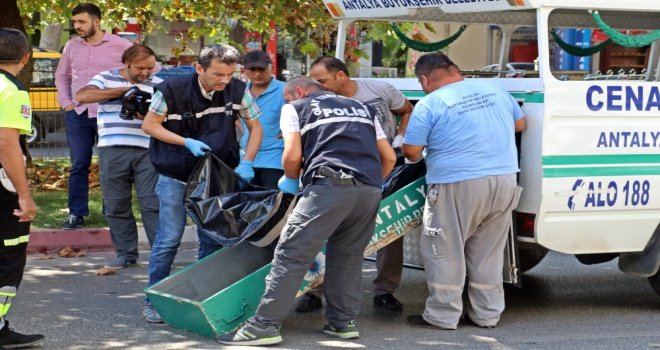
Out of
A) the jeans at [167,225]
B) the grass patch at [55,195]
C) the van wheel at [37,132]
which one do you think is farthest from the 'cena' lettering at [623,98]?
the van wheel at [37,132]

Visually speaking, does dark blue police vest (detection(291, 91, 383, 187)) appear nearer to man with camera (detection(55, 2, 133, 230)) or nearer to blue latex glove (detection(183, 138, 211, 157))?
blue latex glove (detection(183, 138, 211, 157))

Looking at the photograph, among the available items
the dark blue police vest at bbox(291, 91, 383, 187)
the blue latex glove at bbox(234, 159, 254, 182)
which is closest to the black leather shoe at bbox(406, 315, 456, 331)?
the dark blue police vest at bbox(291, 91, 383, 187)

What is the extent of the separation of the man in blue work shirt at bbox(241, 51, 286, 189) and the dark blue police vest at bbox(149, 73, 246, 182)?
1.74 ft

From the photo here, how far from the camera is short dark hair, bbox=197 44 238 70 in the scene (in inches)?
239

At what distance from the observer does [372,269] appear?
832 cm

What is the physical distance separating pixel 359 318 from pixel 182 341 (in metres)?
1.21

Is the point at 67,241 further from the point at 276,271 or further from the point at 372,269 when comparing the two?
the point at 276,271

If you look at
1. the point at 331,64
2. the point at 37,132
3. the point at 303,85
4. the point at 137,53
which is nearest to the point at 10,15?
the point at 37,132

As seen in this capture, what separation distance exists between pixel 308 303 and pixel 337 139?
1420 mm

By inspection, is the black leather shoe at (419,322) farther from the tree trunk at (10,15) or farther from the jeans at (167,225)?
the tree trunk at (10,15)

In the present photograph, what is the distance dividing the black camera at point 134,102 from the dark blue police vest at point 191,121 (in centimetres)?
71

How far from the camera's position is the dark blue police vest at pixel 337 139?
5660 millimetres

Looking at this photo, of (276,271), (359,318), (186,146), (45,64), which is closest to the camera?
(276,271)

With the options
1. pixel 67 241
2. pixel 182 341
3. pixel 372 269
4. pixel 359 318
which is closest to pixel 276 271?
pixel 182 341
